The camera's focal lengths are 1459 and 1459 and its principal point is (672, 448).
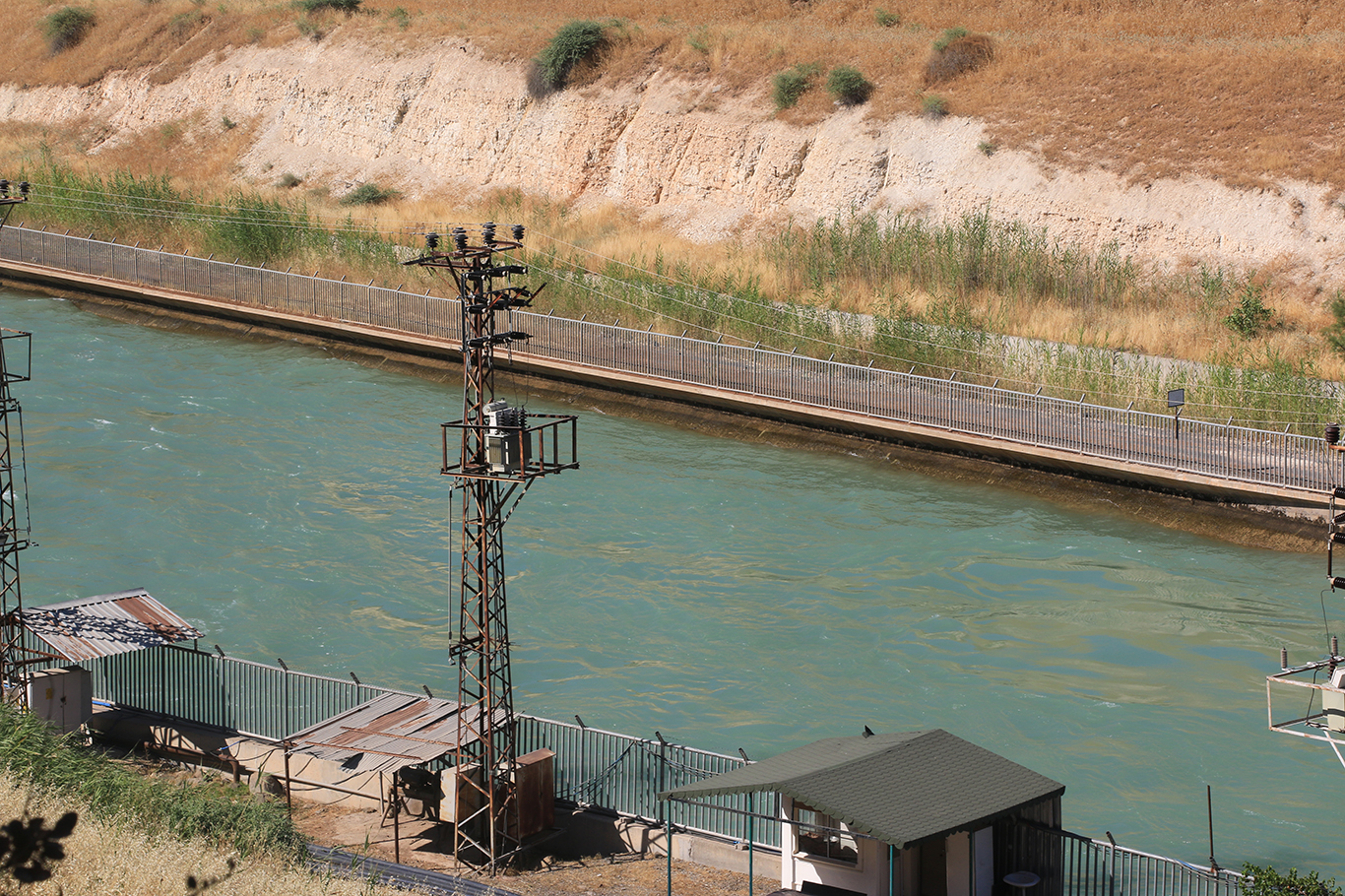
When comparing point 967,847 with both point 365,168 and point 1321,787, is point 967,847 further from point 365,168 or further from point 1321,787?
point 365,168

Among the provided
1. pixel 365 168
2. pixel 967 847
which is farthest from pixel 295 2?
pixel 967 847

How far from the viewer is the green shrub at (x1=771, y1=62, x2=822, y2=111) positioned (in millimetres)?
60487

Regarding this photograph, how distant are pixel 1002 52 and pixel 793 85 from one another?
336 inches

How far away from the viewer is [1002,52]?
191ft

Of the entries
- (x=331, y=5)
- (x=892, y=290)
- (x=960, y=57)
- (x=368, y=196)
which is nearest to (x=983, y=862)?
(x=892, y=290)

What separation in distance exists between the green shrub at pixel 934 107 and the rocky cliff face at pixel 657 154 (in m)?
0.50

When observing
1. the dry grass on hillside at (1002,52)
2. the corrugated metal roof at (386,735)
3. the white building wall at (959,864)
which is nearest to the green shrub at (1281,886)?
the white building wall at (959,864)

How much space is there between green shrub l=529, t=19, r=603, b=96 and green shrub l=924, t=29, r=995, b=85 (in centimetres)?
1644

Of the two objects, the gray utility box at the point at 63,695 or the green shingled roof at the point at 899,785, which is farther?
the gray utility box at the point at 63,695

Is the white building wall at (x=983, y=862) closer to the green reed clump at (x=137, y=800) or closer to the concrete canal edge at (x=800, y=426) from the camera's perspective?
the green reed clump at (x=137, y=800)

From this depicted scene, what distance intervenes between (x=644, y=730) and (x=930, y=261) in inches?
1162

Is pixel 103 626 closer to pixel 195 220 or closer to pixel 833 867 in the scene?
pixel 833 867

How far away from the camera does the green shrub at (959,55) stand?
58250mm

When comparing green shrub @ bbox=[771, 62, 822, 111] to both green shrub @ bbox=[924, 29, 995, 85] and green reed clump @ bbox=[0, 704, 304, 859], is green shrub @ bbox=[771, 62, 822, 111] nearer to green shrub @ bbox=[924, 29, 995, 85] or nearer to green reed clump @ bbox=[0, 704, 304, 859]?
green shrub @ bbox=[924, 29, 995, 85]
